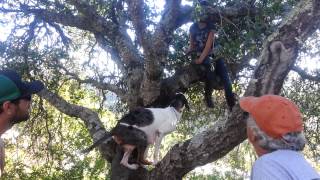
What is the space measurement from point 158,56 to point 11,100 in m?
3.63

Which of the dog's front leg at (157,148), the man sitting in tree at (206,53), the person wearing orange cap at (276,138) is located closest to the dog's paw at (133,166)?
the dog's front leg at (157,148)

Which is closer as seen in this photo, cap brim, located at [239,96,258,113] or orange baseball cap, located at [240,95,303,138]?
orange baseball cap, located at [240,95,303,138]

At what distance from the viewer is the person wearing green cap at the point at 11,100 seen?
260 cm

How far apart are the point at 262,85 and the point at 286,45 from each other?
0.49 metres

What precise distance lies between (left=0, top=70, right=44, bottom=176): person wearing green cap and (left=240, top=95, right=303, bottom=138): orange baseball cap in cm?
137

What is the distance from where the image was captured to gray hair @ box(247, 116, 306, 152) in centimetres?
238

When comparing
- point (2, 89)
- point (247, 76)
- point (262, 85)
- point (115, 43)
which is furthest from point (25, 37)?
point (2, 89)

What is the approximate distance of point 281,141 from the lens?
2389mm

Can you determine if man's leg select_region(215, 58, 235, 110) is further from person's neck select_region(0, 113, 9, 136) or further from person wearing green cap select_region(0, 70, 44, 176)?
person's neck select_region(0, 113, 9, 136)

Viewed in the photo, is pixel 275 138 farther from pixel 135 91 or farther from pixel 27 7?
pixel 27 7

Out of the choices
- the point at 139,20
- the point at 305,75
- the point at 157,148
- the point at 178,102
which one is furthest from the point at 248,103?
the point at 305,75

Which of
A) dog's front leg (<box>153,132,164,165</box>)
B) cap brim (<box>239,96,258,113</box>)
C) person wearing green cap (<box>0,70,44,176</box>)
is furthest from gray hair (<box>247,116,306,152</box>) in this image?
dog's front leg (<box>153,132,164,165</box>)

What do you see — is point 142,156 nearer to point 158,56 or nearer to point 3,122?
point 158,56

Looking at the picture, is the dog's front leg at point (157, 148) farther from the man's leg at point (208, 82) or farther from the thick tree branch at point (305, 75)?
the thick tree branch at point (305, 75)
